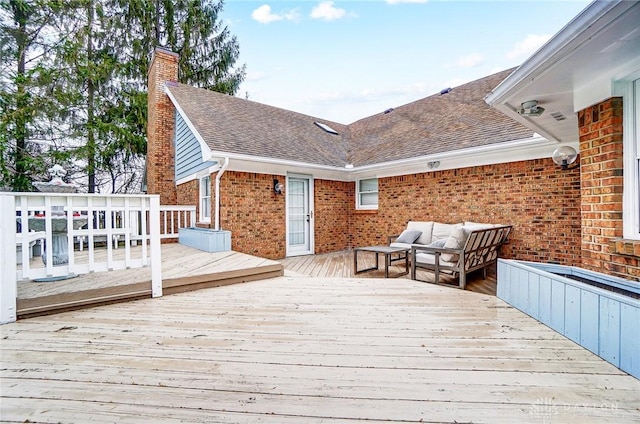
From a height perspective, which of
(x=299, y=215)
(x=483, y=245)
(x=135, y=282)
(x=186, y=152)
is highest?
(x=186, y=152)

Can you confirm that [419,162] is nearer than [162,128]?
Yes

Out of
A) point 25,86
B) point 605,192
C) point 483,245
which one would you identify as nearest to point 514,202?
point 483,245

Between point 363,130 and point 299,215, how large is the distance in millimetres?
4910

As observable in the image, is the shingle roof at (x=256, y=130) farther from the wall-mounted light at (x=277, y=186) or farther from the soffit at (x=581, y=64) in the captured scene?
the soffit at (x=581, y=64)

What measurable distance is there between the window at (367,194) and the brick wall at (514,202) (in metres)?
0.84

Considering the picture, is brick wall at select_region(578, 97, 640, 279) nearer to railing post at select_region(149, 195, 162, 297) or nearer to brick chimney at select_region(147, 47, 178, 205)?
railing post at select_region(149, 195, 162, 297)

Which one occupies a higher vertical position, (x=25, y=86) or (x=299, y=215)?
(x=25, y=86)

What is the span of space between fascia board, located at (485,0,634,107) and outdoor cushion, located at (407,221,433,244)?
3905mm

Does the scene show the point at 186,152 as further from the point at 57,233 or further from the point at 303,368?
the point at 303,368

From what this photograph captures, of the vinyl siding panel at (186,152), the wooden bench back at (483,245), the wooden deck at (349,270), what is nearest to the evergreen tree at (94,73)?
the vinyl siding panel at (186,152)

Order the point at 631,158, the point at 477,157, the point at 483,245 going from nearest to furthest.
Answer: the point at 631,158
the point at 483,245
the point at 477,157

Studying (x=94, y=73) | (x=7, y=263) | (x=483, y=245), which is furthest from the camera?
(x=94, y=73)

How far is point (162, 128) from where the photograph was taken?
8789 mm

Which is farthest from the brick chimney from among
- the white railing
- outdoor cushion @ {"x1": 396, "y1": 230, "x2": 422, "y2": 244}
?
outdoor cushion @ {"x1": 396, "y1": 230, "x2": 422, "y2": 244}
